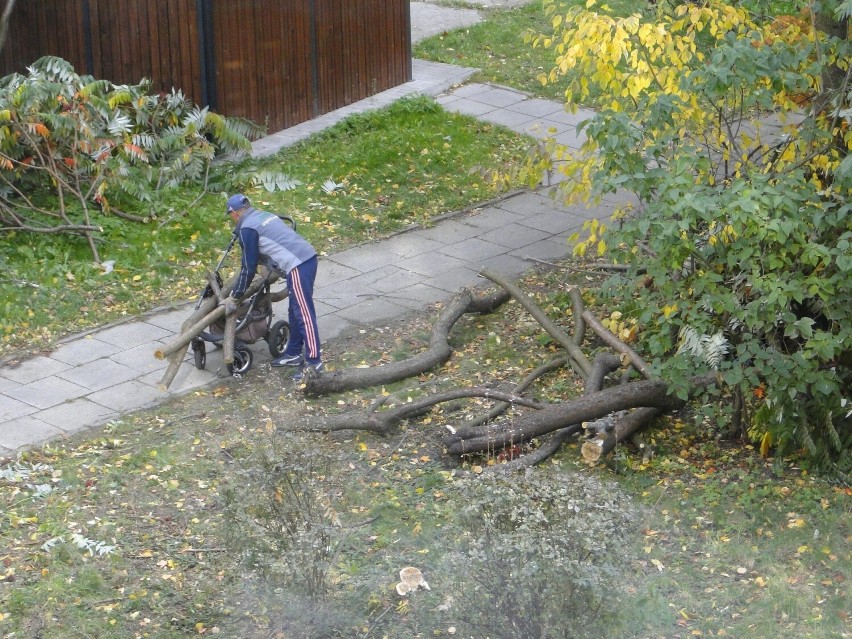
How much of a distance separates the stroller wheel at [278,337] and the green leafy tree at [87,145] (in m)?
2.55

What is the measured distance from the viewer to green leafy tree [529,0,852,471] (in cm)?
665

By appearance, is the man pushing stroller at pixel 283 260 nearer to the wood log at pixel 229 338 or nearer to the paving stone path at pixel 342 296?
the wood log at pixel 229 338

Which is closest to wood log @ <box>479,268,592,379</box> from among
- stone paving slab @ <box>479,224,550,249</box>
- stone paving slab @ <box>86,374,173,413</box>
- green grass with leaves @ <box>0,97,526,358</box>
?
green grass with leaves @ <box>0,97,526,358</box>

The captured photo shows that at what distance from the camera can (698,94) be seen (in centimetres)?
738

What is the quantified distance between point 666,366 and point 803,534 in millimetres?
1324

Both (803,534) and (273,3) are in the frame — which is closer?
(803,534)

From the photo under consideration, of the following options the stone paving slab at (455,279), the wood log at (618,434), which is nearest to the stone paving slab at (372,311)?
the stone paving slab at (455,279)

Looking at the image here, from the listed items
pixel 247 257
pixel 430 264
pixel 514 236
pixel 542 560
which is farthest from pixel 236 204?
pixel 542 560

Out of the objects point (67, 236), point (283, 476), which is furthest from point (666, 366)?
point (67, 236)

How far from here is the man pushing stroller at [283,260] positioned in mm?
8688

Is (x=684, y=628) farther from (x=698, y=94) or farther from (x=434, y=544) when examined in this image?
(x=698, y=94)

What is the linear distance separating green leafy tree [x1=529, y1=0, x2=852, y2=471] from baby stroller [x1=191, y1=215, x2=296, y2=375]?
283 cm

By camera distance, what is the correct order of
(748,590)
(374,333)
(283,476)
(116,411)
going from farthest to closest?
1. (374,333)
2. (116,411)
3. (748,590)
4. (283,476)

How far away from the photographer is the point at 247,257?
8.71 meters
